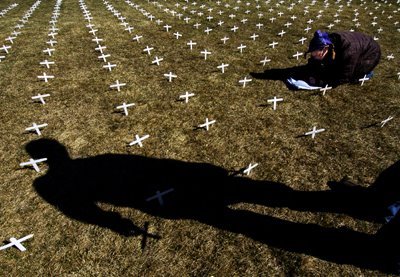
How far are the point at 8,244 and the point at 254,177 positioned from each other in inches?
182

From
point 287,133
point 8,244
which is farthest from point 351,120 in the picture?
point 8,244

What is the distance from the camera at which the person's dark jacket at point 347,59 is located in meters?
7.89

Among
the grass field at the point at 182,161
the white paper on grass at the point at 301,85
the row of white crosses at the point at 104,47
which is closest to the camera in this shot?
the grass field at the point at 182,161

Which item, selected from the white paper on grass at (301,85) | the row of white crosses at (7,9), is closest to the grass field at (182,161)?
the white paper on grass at (301,85)

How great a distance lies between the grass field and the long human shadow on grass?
0.03 metres

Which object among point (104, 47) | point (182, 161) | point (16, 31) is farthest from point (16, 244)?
point (16, 31)

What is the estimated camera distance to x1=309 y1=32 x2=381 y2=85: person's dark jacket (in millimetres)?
7895

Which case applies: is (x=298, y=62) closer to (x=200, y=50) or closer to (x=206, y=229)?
(x=200, y=50)

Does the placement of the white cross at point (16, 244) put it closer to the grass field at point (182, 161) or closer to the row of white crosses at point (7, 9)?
the grass field at point (182, 161)

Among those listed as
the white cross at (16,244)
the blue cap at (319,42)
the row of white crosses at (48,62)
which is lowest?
the white cross at (16,244)

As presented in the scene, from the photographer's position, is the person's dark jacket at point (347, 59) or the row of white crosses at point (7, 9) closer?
the person's dark jacket at point (347, 59)

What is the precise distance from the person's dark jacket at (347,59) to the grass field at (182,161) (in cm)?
47

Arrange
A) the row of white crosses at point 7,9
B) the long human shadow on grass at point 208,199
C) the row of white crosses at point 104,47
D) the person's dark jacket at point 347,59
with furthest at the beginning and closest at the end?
the row of white crosses at point 7,9
the person's dark jacket at point 347,59
the row of white crosses at point 104,47
the long human shadow on grass at point 208,199

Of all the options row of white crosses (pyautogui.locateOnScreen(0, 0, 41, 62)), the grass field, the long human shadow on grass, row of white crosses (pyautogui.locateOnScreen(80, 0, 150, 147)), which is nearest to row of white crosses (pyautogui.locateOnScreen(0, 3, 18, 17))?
row of white crosses (pyautogui.locateOnScreen(0, 0, 41, 62))
